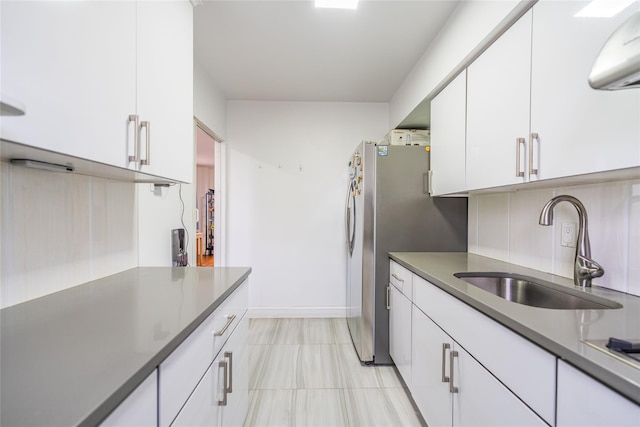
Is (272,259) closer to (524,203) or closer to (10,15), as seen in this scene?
(524,203)

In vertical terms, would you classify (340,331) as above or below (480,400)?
below

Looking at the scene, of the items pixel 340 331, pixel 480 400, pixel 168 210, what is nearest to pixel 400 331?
pixel 480 400

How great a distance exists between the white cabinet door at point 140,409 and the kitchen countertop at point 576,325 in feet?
3.13

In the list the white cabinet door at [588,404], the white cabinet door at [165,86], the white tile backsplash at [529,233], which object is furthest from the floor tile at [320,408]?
the white cabinet door at [165,86]

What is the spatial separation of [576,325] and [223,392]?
1.21m

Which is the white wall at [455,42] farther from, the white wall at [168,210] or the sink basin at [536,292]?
the white wall at [168,210]

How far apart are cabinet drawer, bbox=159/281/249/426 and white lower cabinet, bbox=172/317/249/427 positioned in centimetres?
4

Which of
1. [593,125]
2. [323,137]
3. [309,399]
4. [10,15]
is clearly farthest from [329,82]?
[309,399]

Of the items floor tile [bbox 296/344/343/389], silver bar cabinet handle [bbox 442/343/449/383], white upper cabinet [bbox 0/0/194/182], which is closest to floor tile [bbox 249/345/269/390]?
floor tile [bbox 296/344/343/389]

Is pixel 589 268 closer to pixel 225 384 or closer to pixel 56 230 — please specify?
pixel 225 384

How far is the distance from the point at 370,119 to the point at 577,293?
8.65 feet

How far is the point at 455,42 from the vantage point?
170 cm

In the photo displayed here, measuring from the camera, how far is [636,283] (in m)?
1.01

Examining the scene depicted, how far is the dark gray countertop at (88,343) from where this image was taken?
44cm
